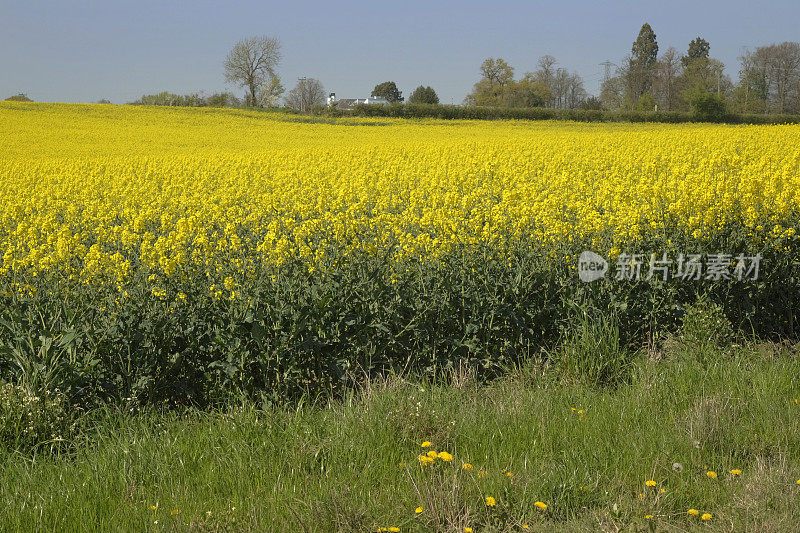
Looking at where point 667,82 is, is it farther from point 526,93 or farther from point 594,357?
point 594,357

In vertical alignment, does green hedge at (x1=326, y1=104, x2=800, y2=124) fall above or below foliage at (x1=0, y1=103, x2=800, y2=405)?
above

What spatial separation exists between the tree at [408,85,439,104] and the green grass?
5582 centimetres

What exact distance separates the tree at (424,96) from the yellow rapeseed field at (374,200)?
3951 cm

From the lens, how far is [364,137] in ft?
90.1

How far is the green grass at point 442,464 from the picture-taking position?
2.89 metres

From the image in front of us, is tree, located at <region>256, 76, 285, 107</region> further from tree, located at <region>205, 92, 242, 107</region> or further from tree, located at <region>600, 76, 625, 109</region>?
tree, located at <region>600, 76, 625, 109</region>

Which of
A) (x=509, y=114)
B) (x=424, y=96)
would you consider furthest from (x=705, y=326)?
(x=424, y=96)

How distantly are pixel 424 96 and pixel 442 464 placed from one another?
57050mm

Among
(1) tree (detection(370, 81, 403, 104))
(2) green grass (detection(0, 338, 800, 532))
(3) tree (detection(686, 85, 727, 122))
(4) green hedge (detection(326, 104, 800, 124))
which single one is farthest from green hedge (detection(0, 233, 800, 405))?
(1) tree (detection(370, 81, 403, 104))

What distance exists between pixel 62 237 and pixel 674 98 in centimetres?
6515

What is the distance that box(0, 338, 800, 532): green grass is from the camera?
289 centimetres

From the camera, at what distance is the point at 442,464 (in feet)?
10.9

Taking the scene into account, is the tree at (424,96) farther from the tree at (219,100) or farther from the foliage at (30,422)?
the foliage at (30,422)

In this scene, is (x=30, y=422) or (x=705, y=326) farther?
(x=705, y=326)
